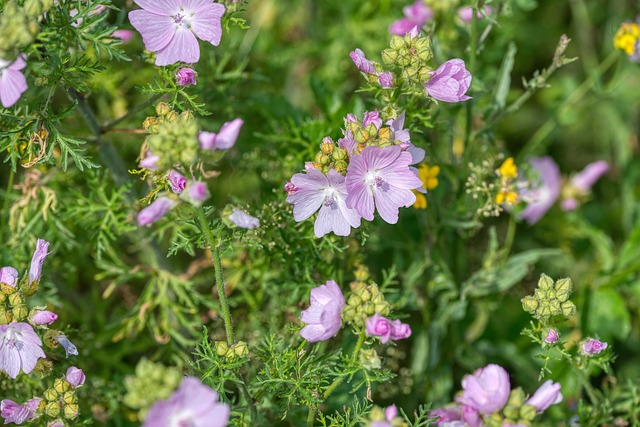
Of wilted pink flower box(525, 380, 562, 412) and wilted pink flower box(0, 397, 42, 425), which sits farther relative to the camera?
wilted pink flower box(0, 397, 42, 425)

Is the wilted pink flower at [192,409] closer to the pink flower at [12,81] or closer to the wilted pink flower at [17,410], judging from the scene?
the wilted pink flower at [17,410]

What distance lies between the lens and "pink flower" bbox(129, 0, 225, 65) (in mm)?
2314

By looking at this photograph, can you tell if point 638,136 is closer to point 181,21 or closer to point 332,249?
point 332,249

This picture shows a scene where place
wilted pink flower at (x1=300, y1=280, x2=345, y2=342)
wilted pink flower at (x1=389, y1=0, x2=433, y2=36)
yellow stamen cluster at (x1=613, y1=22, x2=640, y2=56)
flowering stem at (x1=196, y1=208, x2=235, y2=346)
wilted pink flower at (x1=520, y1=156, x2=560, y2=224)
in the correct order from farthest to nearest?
wilted pink flower at (x1=520, y1=156, x2=560, y2=224)
wilted pink flower at (x1=389, y1=0, x2=433, y2=36)
yellow stamen cluster at (x1=613, y1=22, x2=640, y2=56)
wilted pink flower at (x1=300, y1=280, x2=345, y2=342)
flowering stem at (x1=196, y1=208, x2=235, y2=346)

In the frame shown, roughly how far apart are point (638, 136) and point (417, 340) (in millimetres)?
2131

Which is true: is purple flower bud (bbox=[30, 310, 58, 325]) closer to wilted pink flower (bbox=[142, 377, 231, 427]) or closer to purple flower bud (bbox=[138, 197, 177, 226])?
purple flower bud (bbox=[138, 197, 177, 226])

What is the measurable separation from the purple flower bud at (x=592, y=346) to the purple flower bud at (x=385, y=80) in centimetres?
103

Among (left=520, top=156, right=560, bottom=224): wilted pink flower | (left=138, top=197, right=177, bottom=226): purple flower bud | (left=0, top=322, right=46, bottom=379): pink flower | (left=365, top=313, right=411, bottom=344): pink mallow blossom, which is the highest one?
(left=138, top=197, right=177, bottom=226): purple flower bud

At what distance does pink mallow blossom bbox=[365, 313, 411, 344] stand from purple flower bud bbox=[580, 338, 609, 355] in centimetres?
64

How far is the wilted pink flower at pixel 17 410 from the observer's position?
225cm

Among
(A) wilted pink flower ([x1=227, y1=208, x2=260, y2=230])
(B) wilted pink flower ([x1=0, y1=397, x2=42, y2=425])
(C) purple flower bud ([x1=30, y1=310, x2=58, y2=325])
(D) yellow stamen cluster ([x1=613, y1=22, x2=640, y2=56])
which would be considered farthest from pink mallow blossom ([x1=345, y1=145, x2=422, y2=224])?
(D) yellow stamen cluster ([x1=613, y1=22, x2=640, y2=56])

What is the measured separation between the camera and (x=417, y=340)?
3.29 metres

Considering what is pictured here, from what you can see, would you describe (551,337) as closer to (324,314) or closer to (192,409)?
(324,314)

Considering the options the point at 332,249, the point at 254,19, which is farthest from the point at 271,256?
the point at 254,19
